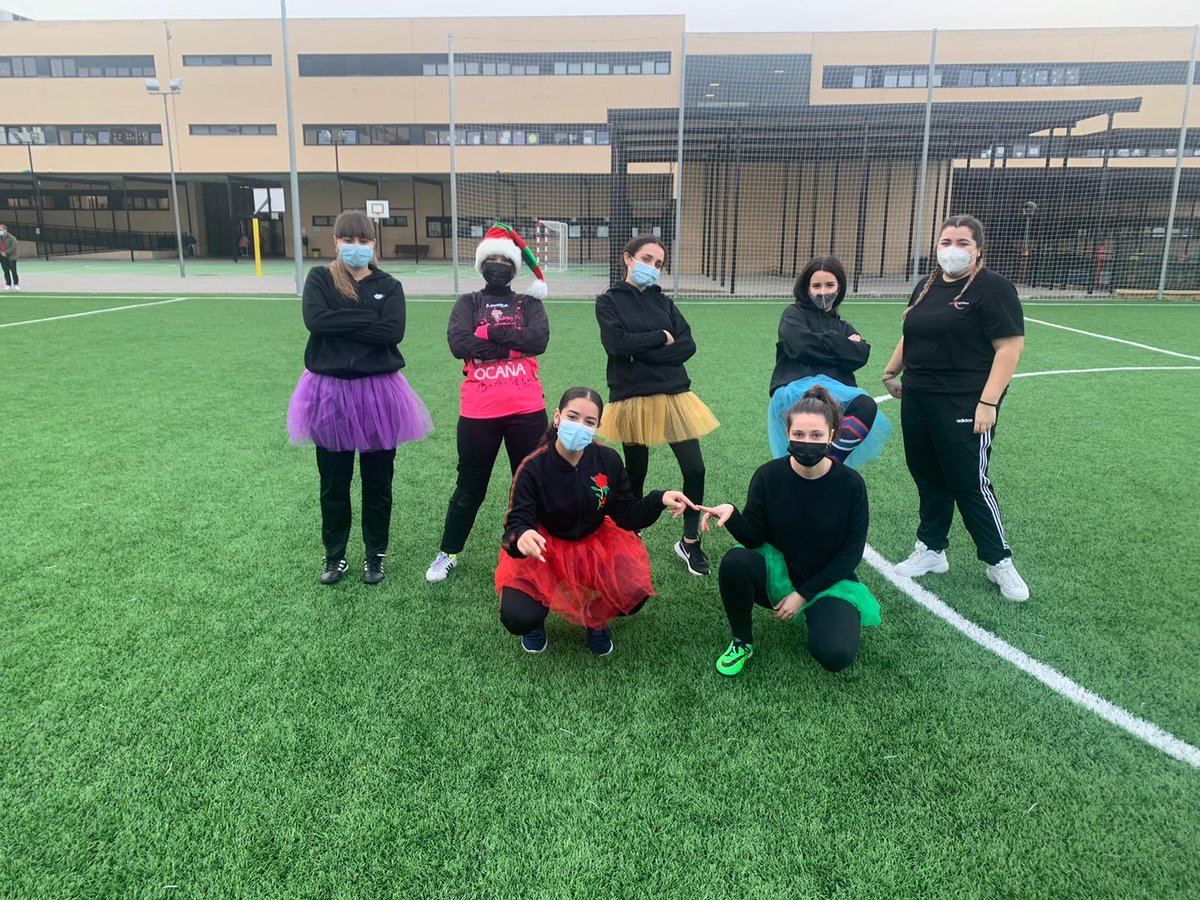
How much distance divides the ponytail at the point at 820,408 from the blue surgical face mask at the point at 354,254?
220 centimetres

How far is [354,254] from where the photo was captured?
12.5ft

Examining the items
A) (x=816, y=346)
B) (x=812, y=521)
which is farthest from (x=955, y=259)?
(x=812, y=521)

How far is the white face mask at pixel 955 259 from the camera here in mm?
3764

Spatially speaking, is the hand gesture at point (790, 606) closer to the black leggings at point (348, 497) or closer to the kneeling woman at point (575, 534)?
the kneeling woman at point (575, 534)

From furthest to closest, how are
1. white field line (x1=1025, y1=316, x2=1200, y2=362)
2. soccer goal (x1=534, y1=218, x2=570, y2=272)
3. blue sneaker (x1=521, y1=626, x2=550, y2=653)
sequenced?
soccer goal (x1=534, y1=218, x2=570, y2=272), white field line (x1=1025, y1=316, x2=1200, y2=362), blue sneaker (x1=521, y1=626, x2=550, y2=653)

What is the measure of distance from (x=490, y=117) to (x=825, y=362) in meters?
34.0

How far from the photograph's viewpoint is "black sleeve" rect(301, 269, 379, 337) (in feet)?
12.3

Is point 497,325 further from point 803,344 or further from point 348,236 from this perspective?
point 803,344

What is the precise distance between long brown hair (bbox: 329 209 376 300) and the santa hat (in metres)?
0.54

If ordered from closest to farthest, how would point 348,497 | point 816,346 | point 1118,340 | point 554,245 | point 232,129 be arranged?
point 816,346, point 348,497, point 1118,340, point 554,245, point 232,129

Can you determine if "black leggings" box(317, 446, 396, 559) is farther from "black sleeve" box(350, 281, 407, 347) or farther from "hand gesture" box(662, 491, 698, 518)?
"hand gesture" box(662, 491, 698, 518)

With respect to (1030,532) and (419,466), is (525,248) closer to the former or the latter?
(419,466)

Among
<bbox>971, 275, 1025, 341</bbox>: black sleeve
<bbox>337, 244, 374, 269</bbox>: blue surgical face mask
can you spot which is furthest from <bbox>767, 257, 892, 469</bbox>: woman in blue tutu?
<bbox>337, 244, 374, 269</bbox>: blue surgical face mask

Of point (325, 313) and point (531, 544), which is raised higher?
point (325, 313)
